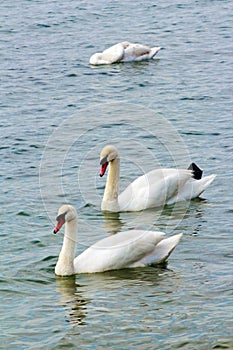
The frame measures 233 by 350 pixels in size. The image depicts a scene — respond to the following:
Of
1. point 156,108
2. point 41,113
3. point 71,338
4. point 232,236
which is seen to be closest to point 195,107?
point 156,108

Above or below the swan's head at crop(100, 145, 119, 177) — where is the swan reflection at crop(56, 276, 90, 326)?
below

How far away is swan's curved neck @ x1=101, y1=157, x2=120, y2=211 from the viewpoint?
1524 centimetres

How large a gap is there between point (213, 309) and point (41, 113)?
923 centimetres

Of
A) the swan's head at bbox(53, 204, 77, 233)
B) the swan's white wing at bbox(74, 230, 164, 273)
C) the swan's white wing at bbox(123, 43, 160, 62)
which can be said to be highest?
the swan's head at bbox(53, 204, 77, 233)

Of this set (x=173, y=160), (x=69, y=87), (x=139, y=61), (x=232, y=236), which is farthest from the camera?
(x=139, y=61)

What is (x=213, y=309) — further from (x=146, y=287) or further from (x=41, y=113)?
(x=41, y=113)

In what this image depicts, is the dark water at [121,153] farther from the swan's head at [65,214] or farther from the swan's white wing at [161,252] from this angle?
the swan's head at [65,214]

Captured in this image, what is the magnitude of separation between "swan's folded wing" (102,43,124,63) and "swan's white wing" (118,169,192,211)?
27.8ft

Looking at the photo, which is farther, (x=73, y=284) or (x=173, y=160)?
(x=173, y=160)

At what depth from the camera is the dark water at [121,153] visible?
1127cm

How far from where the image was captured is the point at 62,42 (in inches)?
1018

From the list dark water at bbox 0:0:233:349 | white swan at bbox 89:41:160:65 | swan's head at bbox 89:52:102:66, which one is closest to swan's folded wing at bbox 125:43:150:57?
white swan at bbox 89:41:160:65

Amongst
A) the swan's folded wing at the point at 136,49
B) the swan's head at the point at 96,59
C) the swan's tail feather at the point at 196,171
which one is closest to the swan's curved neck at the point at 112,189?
the swan's tail feather at the point at 196,171

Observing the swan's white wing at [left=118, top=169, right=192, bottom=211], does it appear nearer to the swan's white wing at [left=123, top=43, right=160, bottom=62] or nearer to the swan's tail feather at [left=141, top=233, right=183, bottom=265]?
the swan's tail feather at [left=141, top=233, right=183, bottom=265]
